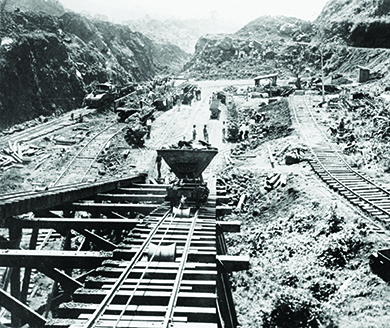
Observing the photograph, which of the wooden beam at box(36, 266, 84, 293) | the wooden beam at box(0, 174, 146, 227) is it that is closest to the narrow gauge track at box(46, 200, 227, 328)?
the wooden beam at box(36, 266, 84, 293)

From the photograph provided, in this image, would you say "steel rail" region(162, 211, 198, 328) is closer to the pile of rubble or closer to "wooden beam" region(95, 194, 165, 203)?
"wooden beam" region(95, 194, 165, 203)

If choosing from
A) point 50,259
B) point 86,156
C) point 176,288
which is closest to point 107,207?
point 50,259

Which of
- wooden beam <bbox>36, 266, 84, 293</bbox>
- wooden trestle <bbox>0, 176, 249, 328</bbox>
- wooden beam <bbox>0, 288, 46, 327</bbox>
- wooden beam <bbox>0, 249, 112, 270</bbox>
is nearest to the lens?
wooden trestle <bbox>0, 176, 249, 328</bbox>

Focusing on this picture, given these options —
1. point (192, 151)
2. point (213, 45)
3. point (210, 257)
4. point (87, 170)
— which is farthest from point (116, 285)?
point (213, 45)

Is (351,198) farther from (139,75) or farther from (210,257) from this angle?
(139,75)

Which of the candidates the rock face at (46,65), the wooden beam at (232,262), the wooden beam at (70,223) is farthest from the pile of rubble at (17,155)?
the wooden beam at (232,262)

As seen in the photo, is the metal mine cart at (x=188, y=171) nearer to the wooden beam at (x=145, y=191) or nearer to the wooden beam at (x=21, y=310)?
the wooden beam at (x=145, y=191)

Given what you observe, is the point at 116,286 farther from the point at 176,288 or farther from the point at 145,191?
the point at 145,191
